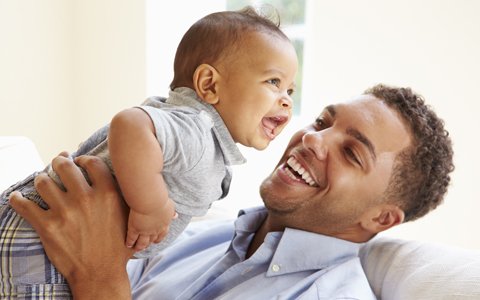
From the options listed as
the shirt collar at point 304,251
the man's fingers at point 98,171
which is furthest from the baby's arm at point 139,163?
the shirt collar at point 304,251

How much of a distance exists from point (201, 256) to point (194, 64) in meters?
0.68

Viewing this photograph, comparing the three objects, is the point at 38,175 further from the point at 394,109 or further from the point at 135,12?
the point at 135,12

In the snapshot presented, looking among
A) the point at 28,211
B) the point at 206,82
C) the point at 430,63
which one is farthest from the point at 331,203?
the point at 430,63

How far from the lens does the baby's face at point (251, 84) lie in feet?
4.11

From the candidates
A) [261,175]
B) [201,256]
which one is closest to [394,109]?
[201,256]

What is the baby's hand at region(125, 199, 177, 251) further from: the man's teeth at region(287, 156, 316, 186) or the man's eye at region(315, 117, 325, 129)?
the man's eye at region(315, 117, 325, 129)

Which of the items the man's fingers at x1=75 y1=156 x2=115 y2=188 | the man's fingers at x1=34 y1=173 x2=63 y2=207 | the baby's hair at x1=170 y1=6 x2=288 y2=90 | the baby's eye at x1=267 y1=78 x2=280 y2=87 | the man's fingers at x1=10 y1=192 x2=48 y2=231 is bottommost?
the man's fingers at x1=10 y1=192 x2=48 y2=231

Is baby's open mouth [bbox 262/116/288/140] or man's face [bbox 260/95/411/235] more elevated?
baby's open mouth [bbox 262/116/288/140]

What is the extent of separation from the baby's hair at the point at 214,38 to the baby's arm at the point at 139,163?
265 mm

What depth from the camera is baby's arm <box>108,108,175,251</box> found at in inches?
40.4

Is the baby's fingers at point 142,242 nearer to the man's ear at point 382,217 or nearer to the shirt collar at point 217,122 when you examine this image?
the shirt collar at point 217,122

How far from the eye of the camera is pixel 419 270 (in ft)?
4.59

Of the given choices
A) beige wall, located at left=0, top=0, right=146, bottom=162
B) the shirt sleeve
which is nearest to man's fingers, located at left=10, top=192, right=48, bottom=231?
the shirt sleeve

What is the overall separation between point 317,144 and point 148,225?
0.61 meters
